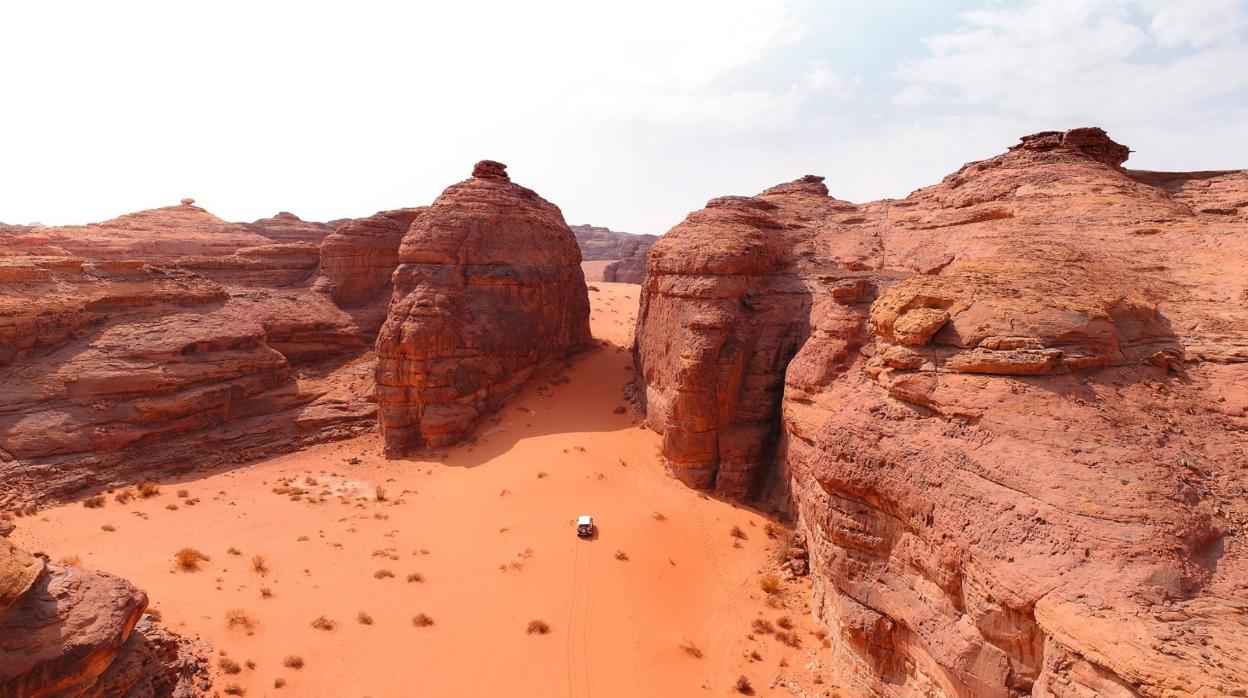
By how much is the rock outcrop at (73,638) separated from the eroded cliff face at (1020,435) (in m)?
11.6

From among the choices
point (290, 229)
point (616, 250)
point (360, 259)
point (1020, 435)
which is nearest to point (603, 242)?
point (616, 250)

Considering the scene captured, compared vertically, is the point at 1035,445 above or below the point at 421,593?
above

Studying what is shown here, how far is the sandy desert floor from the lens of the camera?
37.4ft

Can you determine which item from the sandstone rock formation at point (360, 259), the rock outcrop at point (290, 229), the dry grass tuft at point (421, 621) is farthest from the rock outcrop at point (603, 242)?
the dry grass tuft at point (421, 621)

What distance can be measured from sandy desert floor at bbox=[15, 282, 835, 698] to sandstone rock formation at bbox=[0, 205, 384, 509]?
1658mm

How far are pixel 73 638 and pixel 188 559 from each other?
257 inches

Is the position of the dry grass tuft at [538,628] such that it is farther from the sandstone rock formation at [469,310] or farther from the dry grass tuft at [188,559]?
the sandstone rock formation at [469,310]

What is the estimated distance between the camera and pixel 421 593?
44.7 feet

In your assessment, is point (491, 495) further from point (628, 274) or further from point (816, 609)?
point (628, 274)

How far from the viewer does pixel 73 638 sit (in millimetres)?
8188

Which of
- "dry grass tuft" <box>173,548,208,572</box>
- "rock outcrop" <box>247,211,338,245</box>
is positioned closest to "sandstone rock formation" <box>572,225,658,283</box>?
"rock outcrop" <box>247,211,338,245</box>

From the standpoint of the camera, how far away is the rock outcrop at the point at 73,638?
7704 millimetres

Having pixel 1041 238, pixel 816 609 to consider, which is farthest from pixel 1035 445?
pixel 1041 238

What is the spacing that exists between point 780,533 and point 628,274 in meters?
53.5
